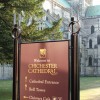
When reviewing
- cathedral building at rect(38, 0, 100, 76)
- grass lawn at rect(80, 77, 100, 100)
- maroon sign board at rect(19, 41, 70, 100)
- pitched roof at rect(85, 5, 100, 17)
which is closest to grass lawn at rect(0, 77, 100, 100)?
grass lawn at rect(80, 77, 100, 100)

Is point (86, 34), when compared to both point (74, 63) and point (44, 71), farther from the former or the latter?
point (74, 63)

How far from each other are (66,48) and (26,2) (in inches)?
453

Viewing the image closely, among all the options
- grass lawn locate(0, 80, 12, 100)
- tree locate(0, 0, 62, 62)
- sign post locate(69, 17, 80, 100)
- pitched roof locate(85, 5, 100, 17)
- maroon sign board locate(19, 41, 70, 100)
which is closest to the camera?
sign post locate(69, 17, 80, 100)

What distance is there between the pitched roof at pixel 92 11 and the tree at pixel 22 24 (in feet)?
160

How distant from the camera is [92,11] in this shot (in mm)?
68188

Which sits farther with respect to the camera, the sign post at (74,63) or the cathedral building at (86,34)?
the cathedral building at (86,34)

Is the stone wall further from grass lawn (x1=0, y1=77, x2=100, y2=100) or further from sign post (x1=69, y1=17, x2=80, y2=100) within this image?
sign post (x1=69, y1=17, x2=80, y2=100)

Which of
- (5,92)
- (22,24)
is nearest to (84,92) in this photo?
(5,92)

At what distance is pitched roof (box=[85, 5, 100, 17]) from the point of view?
66.6 metres

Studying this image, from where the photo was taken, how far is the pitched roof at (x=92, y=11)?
66588mm

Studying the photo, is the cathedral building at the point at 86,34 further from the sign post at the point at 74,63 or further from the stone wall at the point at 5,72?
the sign post at the point at 74,63

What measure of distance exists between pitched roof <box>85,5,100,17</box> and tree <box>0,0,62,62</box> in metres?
48.8

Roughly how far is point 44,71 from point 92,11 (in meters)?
64.3

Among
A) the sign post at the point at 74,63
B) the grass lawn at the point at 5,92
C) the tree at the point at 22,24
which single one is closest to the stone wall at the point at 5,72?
the grass lawn at the point at 5,92
